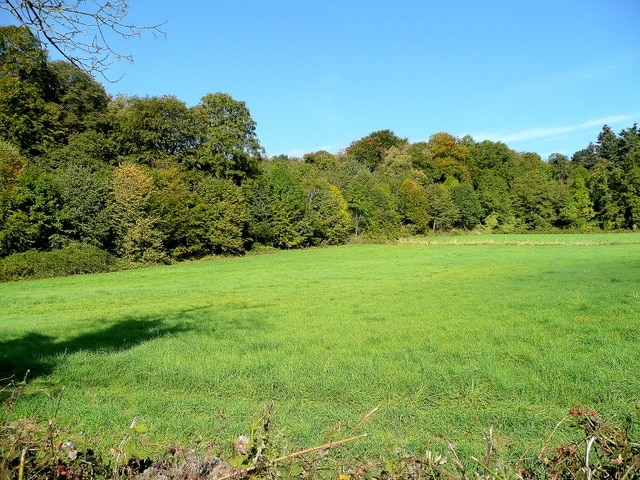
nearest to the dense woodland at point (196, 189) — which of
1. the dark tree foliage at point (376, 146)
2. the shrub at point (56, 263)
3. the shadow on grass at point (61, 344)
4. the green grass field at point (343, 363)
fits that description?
the shrub at point (56, 263)

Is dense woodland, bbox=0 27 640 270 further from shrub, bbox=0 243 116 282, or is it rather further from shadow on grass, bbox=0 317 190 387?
shadow on grass, bbox=0 317 190 387

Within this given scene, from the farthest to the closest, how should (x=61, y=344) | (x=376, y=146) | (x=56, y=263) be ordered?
(x=376, y=146) → (x=56, y=263) → (x=61, y=344)

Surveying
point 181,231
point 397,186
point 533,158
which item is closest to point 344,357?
point 181,231

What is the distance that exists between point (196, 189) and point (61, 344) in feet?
131

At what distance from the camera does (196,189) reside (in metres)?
49.3

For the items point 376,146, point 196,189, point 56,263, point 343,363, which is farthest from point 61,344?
point 376,146

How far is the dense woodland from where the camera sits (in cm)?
3728

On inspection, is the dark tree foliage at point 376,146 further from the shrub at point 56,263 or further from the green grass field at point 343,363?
the green grass field at point 343,363

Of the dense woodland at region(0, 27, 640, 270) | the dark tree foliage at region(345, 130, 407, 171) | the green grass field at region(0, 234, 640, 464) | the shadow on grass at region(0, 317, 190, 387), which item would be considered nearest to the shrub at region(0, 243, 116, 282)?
the dense woodland at region(0, 27, 640, 270)

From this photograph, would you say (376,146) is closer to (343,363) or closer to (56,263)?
(56,263)

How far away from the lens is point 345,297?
18.5 meters

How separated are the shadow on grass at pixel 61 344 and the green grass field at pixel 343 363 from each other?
5cm

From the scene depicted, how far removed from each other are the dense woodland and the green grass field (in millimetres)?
12430

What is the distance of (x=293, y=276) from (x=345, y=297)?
9661mm
